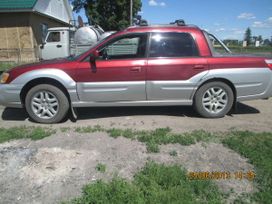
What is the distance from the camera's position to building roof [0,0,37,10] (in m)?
19.1

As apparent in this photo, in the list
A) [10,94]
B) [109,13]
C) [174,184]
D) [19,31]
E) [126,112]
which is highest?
[109,13]

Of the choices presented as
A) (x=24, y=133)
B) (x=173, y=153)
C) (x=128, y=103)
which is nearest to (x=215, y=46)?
(x=128, y=103)

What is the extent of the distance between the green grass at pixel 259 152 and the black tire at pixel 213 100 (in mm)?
940

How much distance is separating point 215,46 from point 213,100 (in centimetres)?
115

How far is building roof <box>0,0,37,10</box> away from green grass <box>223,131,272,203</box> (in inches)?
722

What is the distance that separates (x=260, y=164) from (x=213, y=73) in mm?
2243

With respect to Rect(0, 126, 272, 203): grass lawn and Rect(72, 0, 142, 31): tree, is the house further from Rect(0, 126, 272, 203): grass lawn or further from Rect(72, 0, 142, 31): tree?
Rect(72, 0, 142, 31): tree

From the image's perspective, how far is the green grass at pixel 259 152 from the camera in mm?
3066

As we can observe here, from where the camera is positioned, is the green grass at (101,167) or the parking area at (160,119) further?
the parking area at (160,119)

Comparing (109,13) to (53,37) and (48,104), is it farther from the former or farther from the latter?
(48,104)

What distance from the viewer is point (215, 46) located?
602 centimetres

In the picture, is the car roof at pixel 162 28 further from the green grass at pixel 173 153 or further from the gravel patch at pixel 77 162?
the green grass at pixel 173 153

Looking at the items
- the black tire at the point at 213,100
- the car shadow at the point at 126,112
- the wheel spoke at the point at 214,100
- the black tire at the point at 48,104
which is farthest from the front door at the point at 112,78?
the wheel spoke at the point at 214,100
